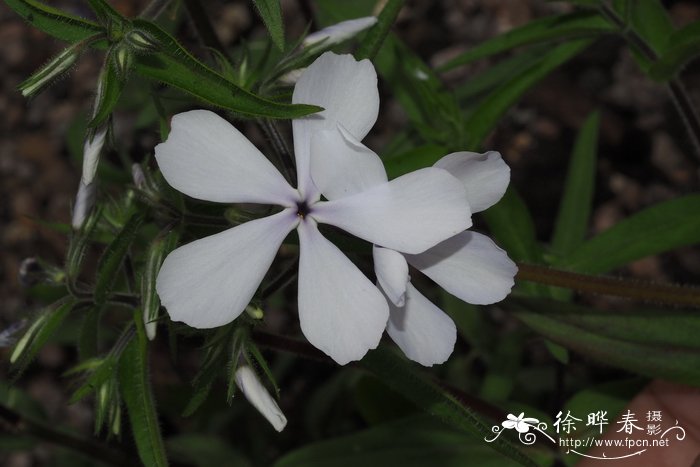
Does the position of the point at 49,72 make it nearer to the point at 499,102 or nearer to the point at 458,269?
the point at 458,269

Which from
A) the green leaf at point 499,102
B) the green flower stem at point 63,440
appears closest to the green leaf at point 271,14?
the green leaf at point 499,102

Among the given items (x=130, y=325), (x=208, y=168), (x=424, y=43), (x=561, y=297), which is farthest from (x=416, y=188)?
(x=424, y=43)

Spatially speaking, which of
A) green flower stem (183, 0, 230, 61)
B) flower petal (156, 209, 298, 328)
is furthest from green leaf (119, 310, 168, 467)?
green flower stem (183, 0, 230, 61)

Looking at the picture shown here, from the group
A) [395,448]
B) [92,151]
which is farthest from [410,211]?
[395,448]

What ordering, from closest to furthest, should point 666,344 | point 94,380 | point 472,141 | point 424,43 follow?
point 94,380, point 666,344, point 472,141, point 424,43

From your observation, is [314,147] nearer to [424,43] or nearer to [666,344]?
[666,344]
